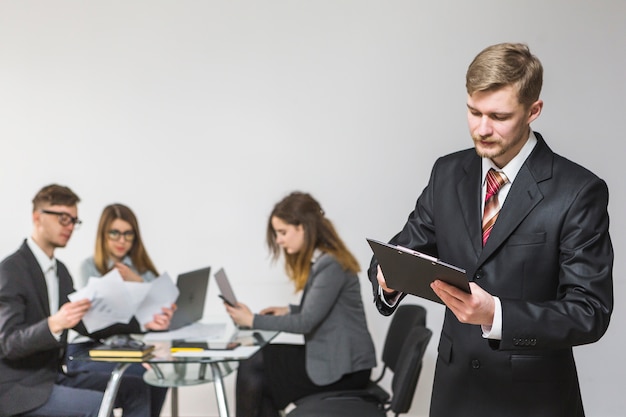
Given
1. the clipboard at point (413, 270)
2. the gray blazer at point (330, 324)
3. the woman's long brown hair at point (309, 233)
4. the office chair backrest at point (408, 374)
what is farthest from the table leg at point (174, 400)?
the clipboard at point (413, 270)

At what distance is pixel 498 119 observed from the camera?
69.7 inches

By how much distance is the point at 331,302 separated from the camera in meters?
3.69

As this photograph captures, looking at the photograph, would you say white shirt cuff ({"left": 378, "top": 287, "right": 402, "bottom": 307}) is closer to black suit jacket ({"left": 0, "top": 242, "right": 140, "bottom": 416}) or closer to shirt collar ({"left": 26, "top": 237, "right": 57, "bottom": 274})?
black suit jacket ({"left": 0, "top": 242, "right": 140, "bottom": 416})

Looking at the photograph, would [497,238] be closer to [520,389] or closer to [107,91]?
[520,389]

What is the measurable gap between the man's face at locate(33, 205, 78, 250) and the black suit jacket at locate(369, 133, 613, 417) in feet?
7.07

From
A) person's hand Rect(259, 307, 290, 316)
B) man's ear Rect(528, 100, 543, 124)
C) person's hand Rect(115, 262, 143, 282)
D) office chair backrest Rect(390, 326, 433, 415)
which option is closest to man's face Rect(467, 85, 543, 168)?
man's ear Rect(528, 100, 543, 124)

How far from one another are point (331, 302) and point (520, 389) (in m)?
1.91

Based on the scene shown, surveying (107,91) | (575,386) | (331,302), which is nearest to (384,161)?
(331,302)

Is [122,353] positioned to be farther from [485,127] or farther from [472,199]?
[485,127]

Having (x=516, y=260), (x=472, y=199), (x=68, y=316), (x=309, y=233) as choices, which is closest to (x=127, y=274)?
(x=68, y=316)

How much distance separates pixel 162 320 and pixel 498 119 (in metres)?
2.44

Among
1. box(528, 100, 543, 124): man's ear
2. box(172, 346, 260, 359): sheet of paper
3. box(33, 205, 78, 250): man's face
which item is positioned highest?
A: box(528, 100, 543, 124): man's ear

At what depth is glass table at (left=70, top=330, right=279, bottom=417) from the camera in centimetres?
323

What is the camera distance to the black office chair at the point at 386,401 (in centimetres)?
300
